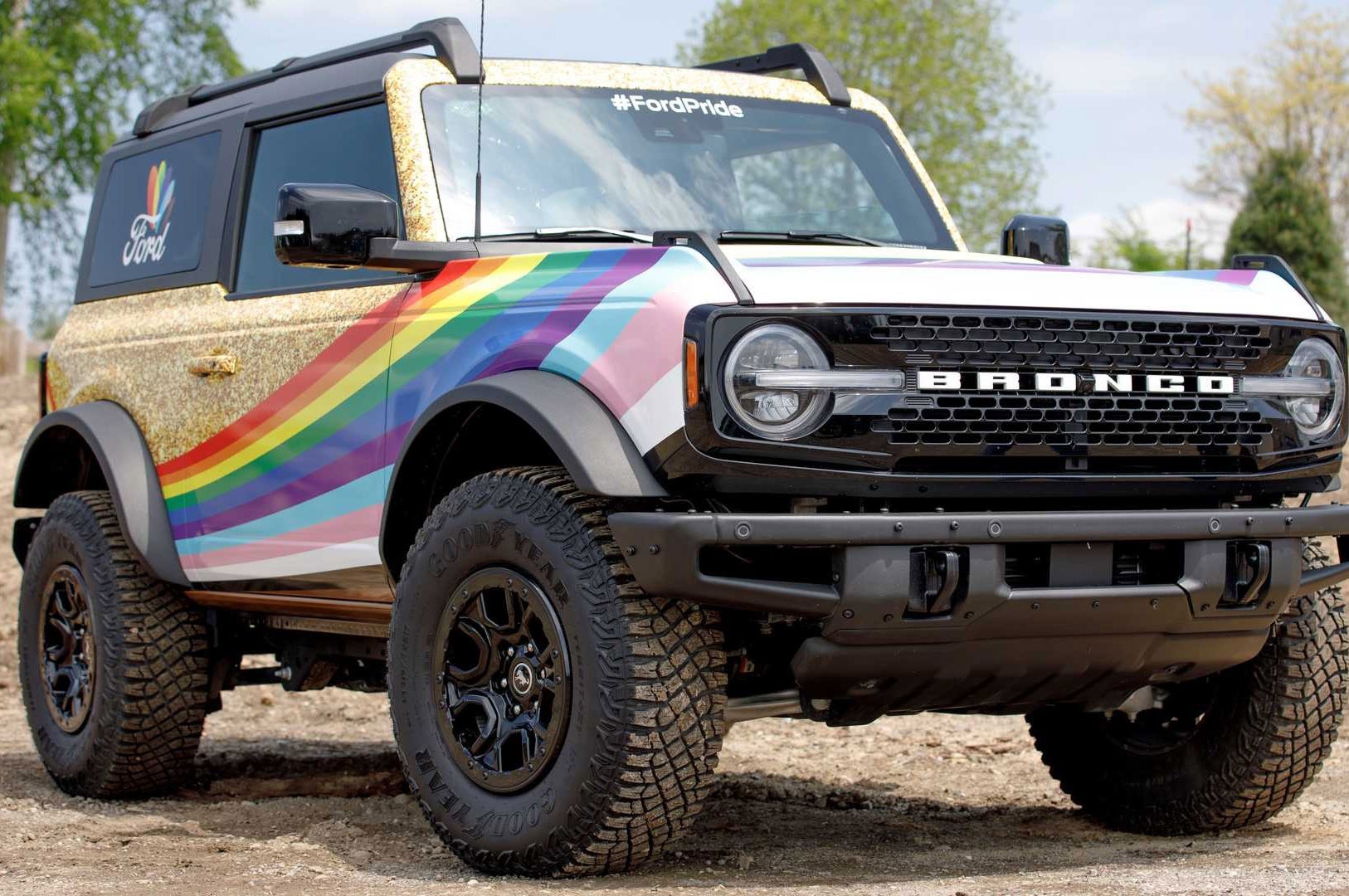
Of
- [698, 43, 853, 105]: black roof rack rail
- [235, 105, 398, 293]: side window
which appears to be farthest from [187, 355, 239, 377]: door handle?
[698, 43, 853, 105]: black roof rack rail

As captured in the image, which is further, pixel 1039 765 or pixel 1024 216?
pixel 1039 765

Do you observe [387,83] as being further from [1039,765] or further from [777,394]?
[1039,765]

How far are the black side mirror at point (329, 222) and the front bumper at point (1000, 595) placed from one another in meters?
1.23

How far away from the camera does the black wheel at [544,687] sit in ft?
13.1

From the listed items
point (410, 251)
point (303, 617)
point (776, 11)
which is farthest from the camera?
point (776, 11)

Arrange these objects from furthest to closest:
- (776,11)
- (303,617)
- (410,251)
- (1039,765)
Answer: (776,11)
(1039,765)
(303,617)
(410,251)

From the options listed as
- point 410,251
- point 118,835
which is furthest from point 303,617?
point 410,251

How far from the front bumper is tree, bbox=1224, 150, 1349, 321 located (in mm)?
16222

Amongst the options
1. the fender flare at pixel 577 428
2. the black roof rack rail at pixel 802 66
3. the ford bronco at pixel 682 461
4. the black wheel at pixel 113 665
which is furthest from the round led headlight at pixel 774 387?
the black wheel at pixel 113 665

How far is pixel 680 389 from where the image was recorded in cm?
391

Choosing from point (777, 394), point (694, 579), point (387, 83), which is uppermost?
point (387, 83)

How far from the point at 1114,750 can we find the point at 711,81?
2347 millimetres

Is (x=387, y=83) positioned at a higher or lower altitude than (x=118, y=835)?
higher

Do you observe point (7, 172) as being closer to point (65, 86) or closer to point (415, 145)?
point (65, 86)
